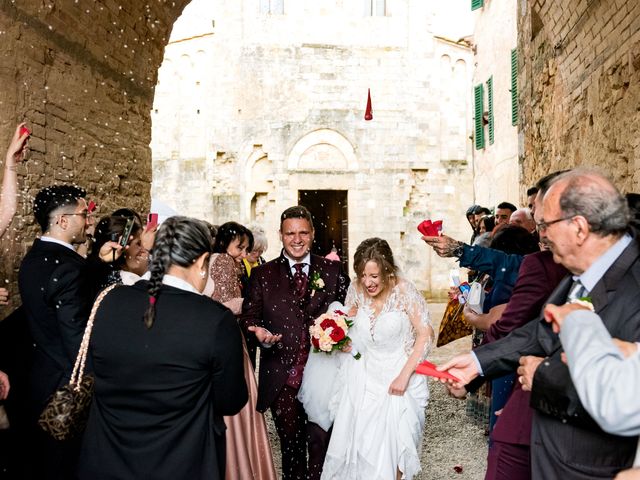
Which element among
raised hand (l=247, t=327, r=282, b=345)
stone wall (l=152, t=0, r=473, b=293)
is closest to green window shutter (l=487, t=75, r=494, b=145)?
stone wall (l=152, t=0, r=473, b=293)

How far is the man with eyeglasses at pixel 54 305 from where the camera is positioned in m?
3.25

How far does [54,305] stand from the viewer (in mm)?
3281

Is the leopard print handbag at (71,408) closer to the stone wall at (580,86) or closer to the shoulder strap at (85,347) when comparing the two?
the shoulder strap at (85,347)

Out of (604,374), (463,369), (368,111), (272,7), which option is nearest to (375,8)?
(272,7)

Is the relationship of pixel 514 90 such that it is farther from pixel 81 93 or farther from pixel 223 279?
pixel 223 279

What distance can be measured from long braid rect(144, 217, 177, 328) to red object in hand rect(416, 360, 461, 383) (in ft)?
3.64

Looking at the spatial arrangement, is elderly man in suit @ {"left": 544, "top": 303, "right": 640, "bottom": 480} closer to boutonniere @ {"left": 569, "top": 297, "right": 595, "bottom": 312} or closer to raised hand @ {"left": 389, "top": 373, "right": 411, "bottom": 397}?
boutonniere @ {"left": 569, "top": 297, "right": 595, "bottom": 312}

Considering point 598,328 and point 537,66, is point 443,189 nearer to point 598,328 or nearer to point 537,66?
point 537,66

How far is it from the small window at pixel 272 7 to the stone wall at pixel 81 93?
517 inches

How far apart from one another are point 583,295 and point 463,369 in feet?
2.26

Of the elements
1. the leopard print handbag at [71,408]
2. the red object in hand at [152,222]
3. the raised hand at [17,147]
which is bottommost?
the leopard print handbag at [71,408]

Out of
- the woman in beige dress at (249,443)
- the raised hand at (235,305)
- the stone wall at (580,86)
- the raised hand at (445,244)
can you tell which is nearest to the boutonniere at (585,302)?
the raised hand at (445,244)

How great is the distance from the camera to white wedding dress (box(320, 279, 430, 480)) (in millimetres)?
4020

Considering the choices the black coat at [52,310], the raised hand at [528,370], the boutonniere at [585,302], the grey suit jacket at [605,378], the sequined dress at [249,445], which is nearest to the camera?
the grey suit jacket at [605,378]
